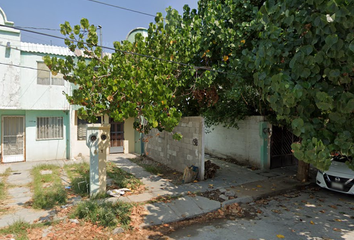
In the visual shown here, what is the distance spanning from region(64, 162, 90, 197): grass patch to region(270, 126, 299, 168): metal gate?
7.29m

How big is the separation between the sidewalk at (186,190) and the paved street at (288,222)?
1.72 feet

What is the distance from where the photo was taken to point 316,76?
3.22 meters

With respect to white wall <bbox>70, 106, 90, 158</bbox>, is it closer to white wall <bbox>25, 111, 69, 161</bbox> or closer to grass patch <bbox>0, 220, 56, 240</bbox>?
white wall <bbox>25, 111, 69, 161</bbox>

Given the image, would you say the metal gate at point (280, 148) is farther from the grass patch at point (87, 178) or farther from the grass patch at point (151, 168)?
the grass patch at point (87, 178)

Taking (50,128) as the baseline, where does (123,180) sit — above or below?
below

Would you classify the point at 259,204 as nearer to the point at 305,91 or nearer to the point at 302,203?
the point at 302,203

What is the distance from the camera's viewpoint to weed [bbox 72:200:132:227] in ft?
15.4

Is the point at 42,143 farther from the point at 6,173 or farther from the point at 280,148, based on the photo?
the point at 280,148

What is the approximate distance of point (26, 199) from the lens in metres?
6.23

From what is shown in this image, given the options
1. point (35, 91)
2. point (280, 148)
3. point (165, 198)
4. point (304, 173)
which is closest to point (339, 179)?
point (304, 173)

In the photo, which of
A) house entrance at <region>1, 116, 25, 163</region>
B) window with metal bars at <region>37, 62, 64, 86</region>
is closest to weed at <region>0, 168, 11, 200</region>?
house entrance at <region>1, 116, 25, 163</region>

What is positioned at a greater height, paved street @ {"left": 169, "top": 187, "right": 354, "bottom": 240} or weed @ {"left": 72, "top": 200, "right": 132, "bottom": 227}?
weed @ {"left": 72, "top": 200, "right": 132, "bottom": 227}

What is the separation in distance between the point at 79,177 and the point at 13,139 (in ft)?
17.6

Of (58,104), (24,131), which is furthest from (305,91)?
(24,131)
